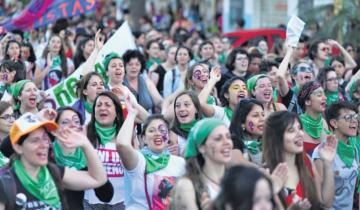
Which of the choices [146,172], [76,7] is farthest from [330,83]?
[76,7]

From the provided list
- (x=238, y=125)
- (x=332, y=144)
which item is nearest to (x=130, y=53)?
(x=238, y=125)

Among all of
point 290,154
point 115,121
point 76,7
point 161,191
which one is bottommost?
point 161,191

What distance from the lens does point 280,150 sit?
23.6 ft

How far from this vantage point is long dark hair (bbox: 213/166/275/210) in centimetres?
521

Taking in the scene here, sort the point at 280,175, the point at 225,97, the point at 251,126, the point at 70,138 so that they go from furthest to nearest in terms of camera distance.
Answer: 1. the point at 225,97
2. the point at 251,126
3. the point at 70,138
4. the point at 280,175

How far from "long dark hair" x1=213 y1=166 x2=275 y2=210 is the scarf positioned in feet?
7.93

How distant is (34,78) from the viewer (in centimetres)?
1423

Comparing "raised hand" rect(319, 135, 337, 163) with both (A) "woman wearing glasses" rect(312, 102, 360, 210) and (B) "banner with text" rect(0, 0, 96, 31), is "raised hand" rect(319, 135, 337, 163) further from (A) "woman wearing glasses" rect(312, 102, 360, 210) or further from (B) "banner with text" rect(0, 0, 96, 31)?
(B) "banner with text" rect(0, 0, 96, 31)

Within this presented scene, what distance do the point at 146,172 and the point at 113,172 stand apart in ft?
2.30

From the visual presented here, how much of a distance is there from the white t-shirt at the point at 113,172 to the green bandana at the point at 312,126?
2171 millimetres

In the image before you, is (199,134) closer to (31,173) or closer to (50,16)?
(31,173)

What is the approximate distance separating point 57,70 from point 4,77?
291 centimetres

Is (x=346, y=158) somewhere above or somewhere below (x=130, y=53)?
below

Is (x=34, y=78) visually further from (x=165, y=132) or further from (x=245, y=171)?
(x=245, y=171)
